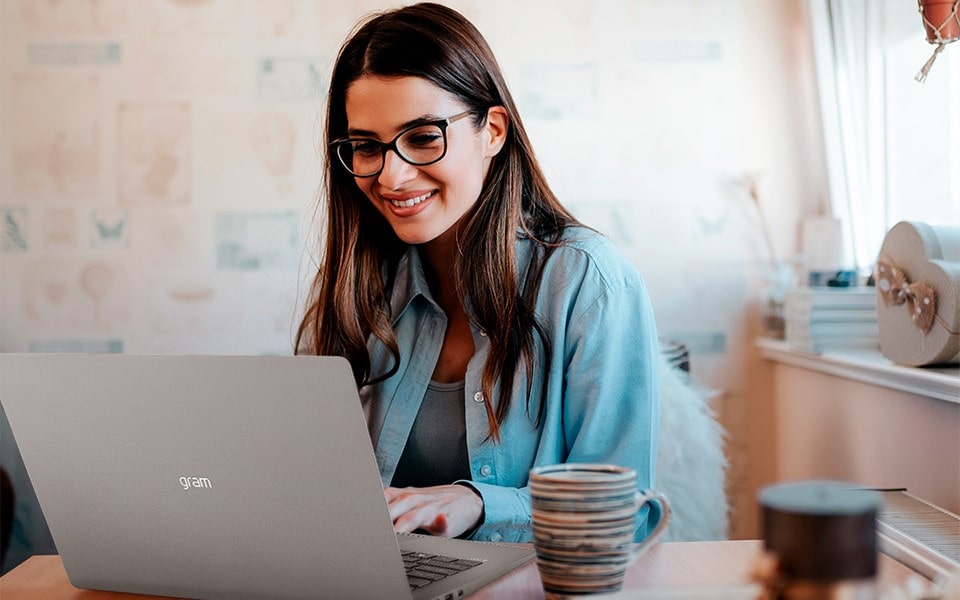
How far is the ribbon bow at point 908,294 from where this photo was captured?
1.60 m

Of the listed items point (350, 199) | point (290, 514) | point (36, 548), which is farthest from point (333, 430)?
point (36, 548)

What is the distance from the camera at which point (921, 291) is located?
161 cm

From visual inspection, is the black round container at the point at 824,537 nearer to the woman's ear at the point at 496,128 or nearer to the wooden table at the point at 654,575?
the wooden table at the point at 654,575

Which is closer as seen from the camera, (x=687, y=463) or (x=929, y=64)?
(x=929, y=64)

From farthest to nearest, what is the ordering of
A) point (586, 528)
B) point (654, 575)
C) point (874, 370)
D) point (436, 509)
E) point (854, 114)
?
1. point (854, 114)
2. point (874, 370)
3. point (436, 509)
4. point (654, 575)
5. point (586, 528)

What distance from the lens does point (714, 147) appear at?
273 centimetres

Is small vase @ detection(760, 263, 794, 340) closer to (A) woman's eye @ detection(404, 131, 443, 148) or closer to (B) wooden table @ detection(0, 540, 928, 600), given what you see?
(A) woman's eye @ detection(404, 131, 443, 148)

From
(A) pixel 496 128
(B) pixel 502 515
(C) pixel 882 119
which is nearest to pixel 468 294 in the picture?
(A) pixel 496 128

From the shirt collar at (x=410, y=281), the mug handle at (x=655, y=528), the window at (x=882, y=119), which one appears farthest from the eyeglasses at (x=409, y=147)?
the window at (x=882, y=119)

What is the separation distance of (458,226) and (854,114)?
4.58ft

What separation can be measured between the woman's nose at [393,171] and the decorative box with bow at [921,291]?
833 millimetres

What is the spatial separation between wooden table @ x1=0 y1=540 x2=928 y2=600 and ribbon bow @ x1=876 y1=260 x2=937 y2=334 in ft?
2.35

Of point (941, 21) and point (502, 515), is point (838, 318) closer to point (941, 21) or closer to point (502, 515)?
point (941, 21)

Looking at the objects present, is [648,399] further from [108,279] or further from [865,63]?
[108,279]
